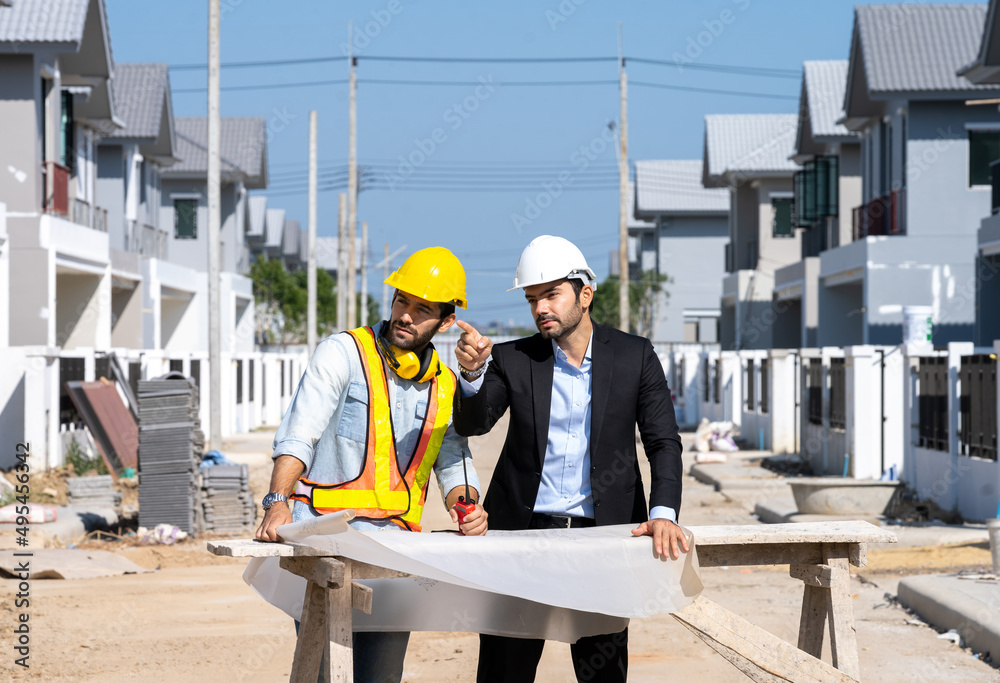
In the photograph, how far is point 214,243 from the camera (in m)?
20.1

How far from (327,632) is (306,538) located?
1.03ft

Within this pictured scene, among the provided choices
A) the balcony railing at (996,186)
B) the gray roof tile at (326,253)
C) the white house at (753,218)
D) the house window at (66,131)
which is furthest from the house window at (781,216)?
the gray roof tile at (326,253)

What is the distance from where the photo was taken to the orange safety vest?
4031mm

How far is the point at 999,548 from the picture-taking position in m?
8.42

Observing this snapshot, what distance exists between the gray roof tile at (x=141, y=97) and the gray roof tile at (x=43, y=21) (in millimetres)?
8264

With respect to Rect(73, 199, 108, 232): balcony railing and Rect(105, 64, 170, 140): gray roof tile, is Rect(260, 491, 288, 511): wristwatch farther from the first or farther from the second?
Rect(105, 64, 170, 140): gray roof tile

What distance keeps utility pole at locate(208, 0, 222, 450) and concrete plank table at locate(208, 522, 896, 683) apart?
52.1ft

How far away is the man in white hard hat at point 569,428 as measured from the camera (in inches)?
172

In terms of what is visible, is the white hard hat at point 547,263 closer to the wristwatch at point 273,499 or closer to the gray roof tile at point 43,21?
the wristwatch at point 273,499

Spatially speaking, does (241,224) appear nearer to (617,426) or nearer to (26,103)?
(26,103)

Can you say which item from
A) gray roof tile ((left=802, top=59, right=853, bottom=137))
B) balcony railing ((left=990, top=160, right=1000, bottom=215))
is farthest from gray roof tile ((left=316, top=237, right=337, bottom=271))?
balcony railing ((left=990, top=160, right=1000, bottom=215))

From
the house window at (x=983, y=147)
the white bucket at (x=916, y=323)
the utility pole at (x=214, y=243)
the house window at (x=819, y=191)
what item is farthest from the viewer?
the house window at (x=819, y=191)

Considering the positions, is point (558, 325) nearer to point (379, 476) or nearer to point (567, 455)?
point (567, 455)

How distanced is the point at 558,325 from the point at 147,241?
1108 inches
